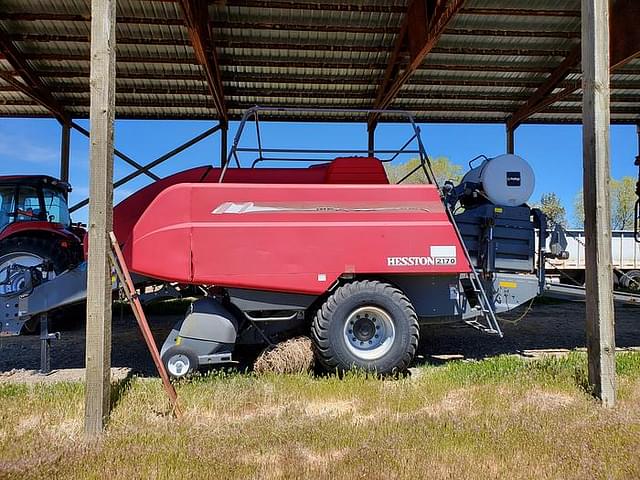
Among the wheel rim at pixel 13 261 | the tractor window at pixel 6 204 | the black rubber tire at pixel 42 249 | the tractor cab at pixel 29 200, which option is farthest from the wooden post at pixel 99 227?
the tractor window at pixel 6 204

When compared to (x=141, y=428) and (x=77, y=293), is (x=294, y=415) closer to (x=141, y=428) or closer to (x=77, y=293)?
(x=141, y=428)

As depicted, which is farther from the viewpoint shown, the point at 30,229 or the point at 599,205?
the point at 30,229

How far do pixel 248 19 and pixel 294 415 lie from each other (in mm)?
7087

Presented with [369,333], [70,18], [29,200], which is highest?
[70,18]

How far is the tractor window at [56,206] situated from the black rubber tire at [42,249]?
89 cm

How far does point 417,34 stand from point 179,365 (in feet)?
22.5

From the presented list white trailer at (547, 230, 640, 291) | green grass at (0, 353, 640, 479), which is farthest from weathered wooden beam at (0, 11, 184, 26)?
white trailer at (547, 230, 640, 291)

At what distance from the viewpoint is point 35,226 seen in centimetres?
795

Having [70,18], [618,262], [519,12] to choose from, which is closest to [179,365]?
[70,18]

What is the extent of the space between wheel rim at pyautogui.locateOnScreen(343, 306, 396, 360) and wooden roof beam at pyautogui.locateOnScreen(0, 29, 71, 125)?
8.34 metres

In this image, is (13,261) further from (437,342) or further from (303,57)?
(437,342)

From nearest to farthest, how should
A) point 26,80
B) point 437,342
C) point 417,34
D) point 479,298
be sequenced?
point 479,298, point 437,342, point 417,34, point 26,80

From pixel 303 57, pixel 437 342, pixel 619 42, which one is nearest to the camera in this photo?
pixel 437 342

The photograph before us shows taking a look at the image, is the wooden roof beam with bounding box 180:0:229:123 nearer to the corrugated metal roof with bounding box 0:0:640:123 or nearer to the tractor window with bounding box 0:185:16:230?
the corrugated metal roof with bounding box 0:0:640:123
